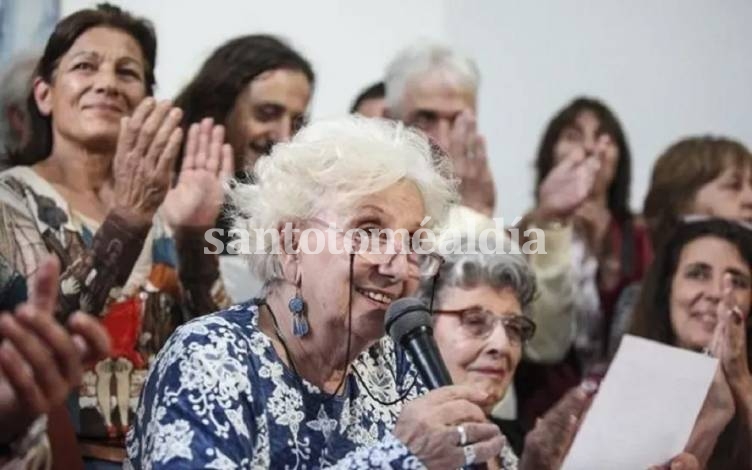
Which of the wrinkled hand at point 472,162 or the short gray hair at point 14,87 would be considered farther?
the wrinkled hand at point 472,162

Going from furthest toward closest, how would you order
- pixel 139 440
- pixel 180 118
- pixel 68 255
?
pixel 180 118 → pixel 68 255 → pixel 139 440

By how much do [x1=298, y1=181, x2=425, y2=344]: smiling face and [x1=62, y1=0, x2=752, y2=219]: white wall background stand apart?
804mm

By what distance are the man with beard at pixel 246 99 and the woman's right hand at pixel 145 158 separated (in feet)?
0.45

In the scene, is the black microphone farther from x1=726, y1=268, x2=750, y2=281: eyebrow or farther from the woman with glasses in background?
x1=726, y1=268, x2=750, y2=281: eyebrow

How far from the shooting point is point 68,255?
7.89 ft

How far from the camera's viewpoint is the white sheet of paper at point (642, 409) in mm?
2541

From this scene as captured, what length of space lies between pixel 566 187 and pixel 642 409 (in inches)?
32.9

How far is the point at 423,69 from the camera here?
3135mm

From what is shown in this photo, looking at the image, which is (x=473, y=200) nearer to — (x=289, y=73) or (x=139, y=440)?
(x=289, y=73)

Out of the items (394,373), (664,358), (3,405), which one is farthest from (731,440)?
(3,405)

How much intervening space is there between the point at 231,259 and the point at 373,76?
595 mm

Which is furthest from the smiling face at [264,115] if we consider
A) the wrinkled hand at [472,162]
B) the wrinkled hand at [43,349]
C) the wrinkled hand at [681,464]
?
the wrinkled hand at [43,349]

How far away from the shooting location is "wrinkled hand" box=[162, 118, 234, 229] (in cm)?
Answer: 264

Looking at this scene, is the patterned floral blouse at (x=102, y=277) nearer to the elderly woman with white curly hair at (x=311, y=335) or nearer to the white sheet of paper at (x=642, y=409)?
the elderly woman with white curly hair at (x=311, y=335)
